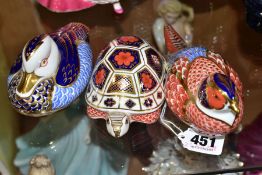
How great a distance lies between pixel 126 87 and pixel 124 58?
0.15 feet

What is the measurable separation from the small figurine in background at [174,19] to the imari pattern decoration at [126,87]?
15 cm

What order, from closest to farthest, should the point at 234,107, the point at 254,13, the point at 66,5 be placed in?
1. the point at 234,107
2. the point at 254,13
3. the point at 66,5

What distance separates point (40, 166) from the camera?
71cm

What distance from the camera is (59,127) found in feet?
2.58

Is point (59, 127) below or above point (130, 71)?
below

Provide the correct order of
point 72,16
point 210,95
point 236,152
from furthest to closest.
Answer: point 72,16 → point 236,152 → point 210,95

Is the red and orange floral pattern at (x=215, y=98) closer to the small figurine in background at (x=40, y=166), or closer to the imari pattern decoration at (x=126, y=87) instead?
the imari pattern decoration at (x=126, y=87)

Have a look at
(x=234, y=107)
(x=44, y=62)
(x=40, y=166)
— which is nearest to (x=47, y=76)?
(x=44, y=62)

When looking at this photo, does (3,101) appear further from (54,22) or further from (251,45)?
(251,45)

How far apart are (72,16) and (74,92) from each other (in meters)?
0.20

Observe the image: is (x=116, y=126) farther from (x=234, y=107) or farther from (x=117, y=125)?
(x=234, y=107)

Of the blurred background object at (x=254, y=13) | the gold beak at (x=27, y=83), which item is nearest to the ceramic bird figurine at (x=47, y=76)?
the gold beak at (x=27, y=83)

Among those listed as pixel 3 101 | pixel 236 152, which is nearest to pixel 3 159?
pixel 3 101

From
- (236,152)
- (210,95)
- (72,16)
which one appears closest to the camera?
(210,95)
